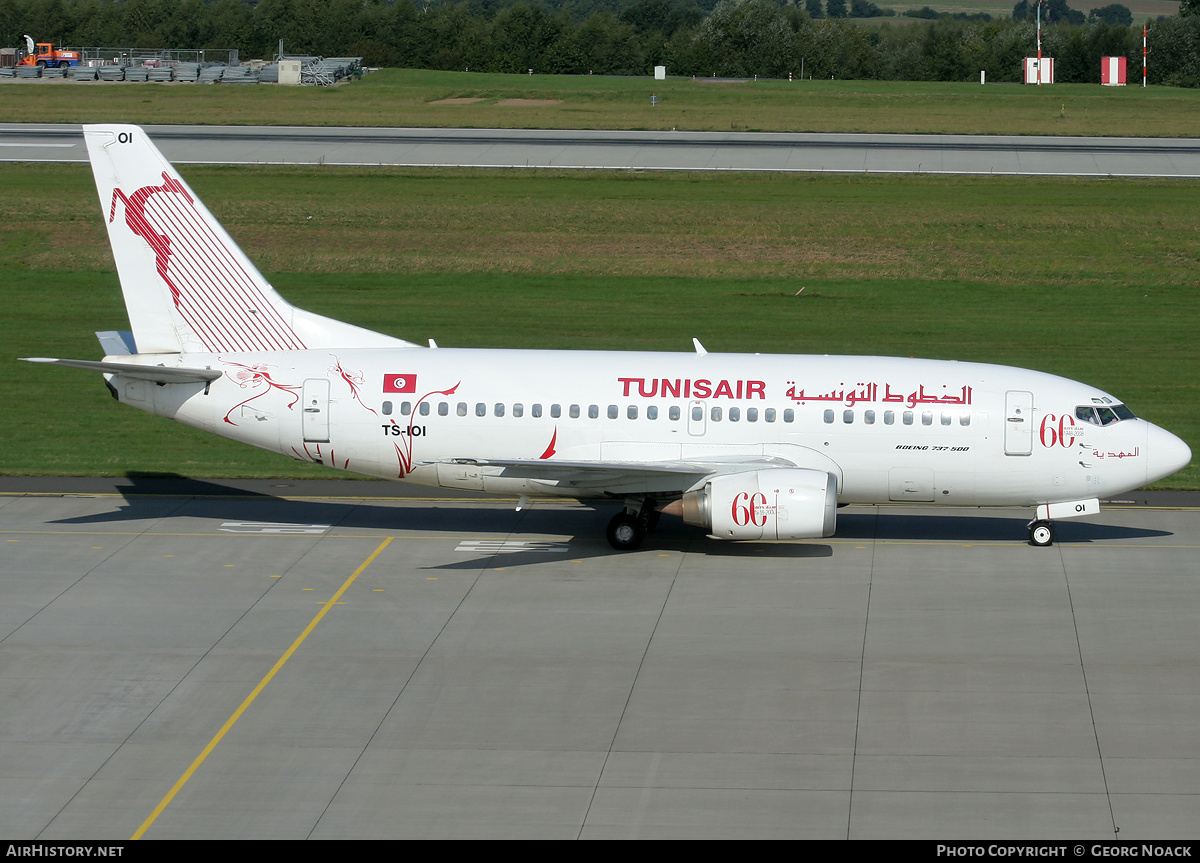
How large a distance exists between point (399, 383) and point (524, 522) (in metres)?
4.91

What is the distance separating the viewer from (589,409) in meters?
28.9

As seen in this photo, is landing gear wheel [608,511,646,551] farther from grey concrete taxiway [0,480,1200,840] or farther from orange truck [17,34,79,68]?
orange truck [17,34,79,68]

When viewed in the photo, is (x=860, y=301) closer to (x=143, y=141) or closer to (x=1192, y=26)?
(x=143, y=141)

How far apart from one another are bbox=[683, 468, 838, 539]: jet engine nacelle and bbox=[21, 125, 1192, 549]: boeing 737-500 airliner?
270mm

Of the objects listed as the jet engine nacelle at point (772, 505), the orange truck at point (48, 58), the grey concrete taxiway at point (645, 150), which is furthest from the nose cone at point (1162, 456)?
the orange truck at point (48, 58)

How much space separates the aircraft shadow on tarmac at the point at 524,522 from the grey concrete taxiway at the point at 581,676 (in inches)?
5.3

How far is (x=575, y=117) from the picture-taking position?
97.9 meters

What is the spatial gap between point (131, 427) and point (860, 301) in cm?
2881

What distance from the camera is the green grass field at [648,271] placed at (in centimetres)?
4327

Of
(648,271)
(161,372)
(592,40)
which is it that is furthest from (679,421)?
(592,40)

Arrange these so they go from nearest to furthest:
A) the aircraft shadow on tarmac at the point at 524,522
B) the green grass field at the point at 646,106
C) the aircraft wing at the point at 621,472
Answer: the aircraft wing at the point at 621,472, the aircraft shadow on tarmac at the point at 524,522, the green grass field at the point at 646,106

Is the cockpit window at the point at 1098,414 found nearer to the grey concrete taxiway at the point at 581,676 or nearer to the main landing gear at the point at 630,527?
the grey concrete taxiway at the point at 581,676

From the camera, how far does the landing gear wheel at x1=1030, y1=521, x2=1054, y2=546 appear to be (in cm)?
2967

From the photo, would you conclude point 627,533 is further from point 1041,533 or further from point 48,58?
point 48,58
